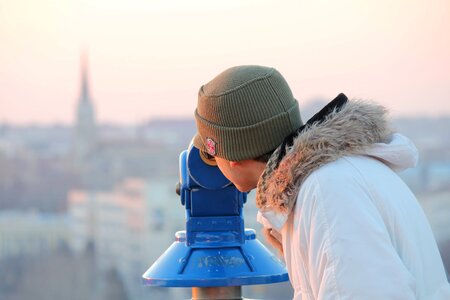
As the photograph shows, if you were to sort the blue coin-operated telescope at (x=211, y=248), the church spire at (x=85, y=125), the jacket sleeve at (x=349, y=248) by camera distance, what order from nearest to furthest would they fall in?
1. the jacket sleeve at (x=349, y=248)
2. the blue coin-operated telescope at (x=211, y=248)
3. the church spire at (x=85, y=125)

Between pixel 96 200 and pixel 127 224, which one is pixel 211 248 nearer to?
pixel 127 224

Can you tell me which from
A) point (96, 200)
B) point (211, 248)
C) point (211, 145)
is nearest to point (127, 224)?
point (96, 200)

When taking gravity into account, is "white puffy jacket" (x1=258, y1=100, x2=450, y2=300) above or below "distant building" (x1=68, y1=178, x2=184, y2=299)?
above

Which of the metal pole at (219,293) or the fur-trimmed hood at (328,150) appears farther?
the metal pole at (219,293)

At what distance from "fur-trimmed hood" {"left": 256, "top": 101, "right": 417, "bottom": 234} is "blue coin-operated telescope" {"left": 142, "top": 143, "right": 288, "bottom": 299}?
0.81 ft

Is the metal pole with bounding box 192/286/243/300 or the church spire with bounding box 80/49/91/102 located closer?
the metal pole with bounding box 192/286/243/300

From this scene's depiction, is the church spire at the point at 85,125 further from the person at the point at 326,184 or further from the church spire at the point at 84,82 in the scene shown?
the person at the point at 326,184

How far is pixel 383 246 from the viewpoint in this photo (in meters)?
0.92

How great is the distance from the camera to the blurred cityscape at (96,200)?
3200 cm

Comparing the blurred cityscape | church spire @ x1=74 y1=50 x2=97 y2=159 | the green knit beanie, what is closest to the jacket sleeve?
the green knit beanie

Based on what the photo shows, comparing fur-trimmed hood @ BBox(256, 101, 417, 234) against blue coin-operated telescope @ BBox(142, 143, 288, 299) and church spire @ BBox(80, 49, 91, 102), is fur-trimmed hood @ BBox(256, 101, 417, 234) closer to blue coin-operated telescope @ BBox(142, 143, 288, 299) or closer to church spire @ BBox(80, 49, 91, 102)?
blue coin-operated telescope @ BBox(142, 143, 288, 299)

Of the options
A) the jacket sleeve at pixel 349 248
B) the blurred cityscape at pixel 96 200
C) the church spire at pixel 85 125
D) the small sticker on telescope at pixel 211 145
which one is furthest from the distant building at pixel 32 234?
the jacket sleeve at pixel 349 248

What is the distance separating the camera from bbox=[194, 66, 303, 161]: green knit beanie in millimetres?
1043

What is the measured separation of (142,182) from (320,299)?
38352 mm
